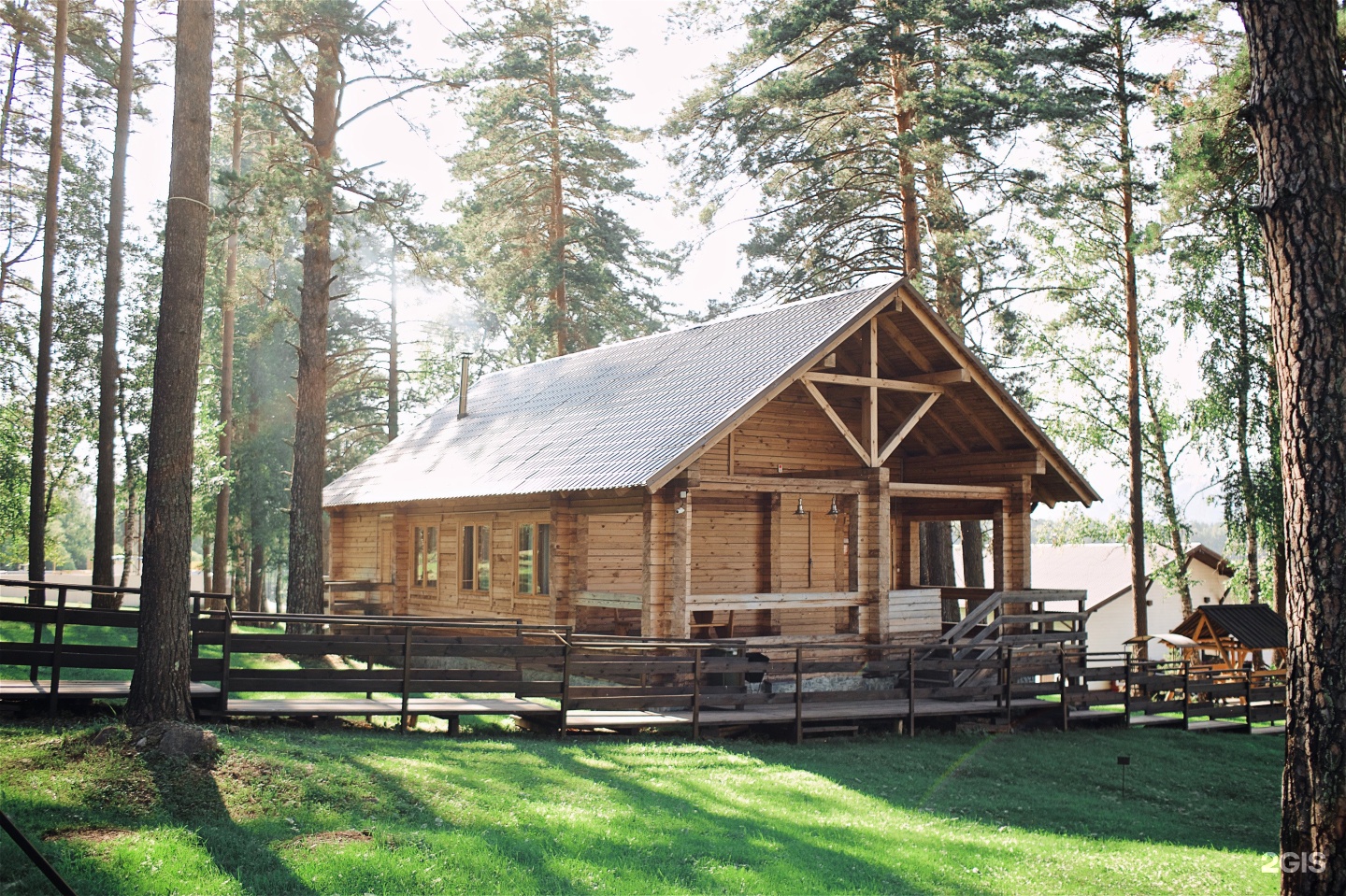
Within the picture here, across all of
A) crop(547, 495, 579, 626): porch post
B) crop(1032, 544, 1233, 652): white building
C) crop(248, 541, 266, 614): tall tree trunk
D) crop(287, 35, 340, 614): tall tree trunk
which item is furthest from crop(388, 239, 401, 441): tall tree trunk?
crop(1032, 544, 1233, 652): white building

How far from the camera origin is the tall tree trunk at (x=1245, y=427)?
24.4 metres

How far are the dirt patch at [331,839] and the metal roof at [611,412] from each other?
7.35m

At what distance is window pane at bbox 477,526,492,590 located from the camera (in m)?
21.3

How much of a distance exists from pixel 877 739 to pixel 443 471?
1087 cm

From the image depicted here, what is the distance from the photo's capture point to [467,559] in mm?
22109

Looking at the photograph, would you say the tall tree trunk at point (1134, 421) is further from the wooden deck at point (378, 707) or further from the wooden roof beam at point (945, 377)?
the wooden deck at point (378, 707)

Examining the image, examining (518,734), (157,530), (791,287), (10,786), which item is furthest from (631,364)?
(10,786)

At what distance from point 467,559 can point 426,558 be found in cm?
185

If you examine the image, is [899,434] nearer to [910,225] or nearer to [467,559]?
[910,225]

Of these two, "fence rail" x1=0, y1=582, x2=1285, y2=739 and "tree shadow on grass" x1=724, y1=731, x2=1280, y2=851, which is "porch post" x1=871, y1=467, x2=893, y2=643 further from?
"tree shadow on grass" x1=724, y1=731, x2=1280, y2=851

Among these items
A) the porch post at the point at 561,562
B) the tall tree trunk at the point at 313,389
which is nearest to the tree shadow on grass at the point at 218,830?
the porch post at the point at 561,562

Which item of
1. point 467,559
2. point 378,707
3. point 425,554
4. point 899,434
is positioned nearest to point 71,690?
point 378,707

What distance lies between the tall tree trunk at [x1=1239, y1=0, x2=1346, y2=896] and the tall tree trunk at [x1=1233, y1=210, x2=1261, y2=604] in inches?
728

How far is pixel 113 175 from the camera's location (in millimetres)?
22297
